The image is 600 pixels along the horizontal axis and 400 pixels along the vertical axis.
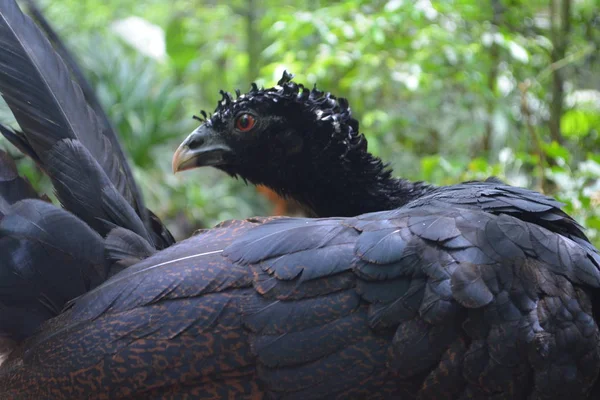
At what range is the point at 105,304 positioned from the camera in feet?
7.23

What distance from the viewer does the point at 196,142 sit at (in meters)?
3.10

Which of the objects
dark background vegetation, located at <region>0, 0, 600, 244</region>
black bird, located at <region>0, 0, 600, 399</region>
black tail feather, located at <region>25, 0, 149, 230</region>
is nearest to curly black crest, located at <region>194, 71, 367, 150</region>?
black tail feather, located at <region>25, 0, 149, 230</region>

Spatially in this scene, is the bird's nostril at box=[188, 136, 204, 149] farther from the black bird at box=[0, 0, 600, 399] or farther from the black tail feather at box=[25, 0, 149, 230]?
the black bird at box=[0, 0, 600, 399]

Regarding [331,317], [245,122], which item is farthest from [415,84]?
[331,317]

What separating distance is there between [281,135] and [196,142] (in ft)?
1.36

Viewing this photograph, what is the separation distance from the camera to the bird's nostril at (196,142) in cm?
309

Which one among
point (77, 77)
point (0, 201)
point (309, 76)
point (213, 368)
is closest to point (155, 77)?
point (309, 76)

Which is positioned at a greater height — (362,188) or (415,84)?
(415,84)

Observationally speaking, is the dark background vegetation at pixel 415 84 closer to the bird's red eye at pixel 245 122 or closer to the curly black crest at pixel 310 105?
the curly black crest at pixel 310 105

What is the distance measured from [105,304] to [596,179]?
3.54 meters

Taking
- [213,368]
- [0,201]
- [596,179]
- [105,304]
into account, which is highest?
[596,179]

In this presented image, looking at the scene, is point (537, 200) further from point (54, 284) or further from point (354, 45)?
point (354, 45)

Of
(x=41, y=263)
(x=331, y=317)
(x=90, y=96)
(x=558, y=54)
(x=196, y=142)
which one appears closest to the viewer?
(x=331, y=317)

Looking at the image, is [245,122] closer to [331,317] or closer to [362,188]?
[362,188]
